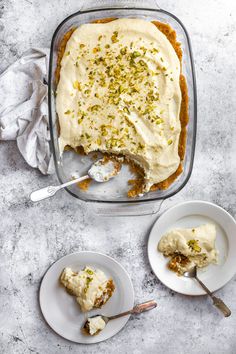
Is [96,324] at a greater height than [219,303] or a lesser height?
lesser

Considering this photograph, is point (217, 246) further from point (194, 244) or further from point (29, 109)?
point (29, 109)

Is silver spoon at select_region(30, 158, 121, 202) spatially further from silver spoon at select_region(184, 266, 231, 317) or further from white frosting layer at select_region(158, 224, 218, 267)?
silver spoon at select_region(184, 266, 231, 317)

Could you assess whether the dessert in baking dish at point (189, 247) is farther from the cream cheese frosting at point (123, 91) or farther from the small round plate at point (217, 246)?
the cream cheese frosting at point (123, 91)

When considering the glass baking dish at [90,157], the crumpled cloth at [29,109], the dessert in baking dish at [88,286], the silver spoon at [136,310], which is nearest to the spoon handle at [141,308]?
the silver spoon at [136,310]

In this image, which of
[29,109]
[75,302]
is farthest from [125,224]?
[29,109]

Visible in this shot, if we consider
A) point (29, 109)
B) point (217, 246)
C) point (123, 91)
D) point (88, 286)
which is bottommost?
point (88, 286)
